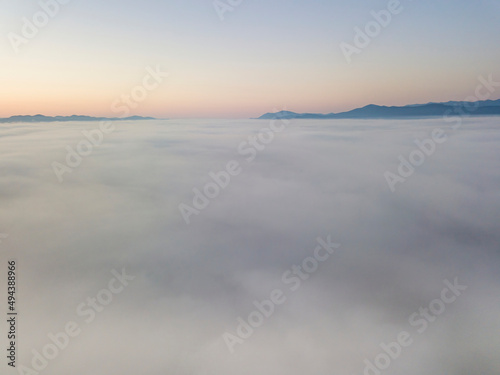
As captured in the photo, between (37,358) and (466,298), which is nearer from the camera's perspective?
(37,358)

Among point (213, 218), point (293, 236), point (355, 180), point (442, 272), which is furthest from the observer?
point (355, 180)

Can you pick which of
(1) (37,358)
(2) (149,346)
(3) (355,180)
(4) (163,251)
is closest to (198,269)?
(4) (163,251)

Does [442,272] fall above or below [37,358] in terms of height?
below

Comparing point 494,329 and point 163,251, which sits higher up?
point 163,251

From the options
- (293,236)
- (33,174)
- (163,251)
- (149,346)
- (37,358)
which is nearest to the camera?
(37,358)

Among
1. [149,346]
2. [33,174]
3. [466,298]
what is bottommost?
[466,298]

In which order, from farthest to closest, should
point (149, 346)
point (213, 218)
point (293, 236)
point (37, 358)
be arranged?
point (213, 218)
point (293, 236)
point (149, 346)
point (37, 358)

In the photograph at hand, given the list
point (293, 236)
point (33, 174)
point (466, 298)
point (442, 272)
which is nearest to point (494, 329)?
point (466, 298)

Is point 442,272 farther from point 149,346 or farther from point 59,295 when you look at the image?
point 59,295

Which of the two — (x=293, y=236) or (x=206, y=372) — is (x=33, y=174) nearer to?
(x=293, y=236)
